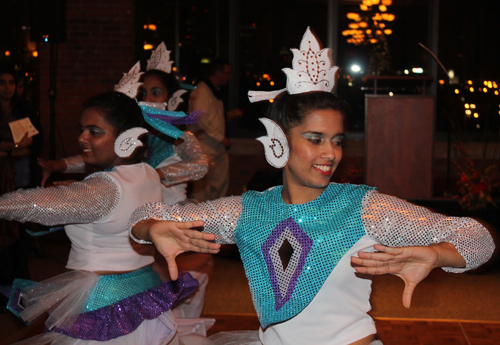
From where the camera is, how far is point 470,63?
821cm

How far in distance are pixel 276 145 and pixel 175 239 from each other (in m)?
0.48

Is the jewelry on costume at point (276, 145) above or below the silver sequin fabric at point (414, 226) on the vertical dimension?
above

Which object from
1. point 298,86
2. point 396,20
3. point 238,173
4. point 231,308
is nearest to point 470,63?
point 396,20

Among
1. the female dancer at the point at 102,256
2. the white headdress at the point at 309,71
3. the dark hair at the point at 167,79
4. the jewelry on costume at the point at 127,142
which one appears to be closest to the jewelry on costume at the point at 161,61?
the dark hair at the point at 167,79

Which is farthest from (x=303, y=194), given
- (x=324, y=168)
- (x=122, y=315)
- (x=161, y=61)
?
(x=161, y=61)

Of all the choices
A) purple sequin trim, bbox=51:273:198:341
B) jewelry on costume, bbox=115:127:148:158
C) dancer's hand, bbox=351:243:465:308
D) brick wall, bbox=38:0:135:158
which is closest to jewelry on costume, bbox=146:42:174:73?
jewelry on costume, bbox=115:127:148:158

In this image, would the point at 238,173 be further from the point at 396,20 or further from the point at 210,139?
the point at 396,20

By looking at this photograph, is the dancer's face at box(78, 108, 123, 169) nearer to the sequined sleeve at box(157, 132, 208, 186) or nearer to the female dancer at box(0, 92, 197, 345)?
the female dancer at box(0, 92, 197, 345)

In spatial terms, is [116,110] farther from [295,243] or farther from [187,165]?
[295,243]

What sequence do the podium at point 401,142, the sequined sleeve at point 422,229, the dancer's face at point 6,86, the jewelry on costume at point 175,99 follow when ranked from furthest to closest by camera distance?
the podium at point 401,142
the dancer's face at point 6,86
the jewelry on costume at point 175,99
the sequined sleeve at point 422,229

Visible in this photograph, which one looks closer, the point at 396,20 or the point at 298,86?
the point at 298,86

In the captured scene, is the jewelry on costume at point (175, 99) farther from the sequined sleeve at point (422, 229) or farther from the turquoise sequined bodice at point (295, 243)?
the sequined sleeve at point (422, 229)

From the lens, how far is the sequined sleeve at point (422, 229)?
5.79 ft

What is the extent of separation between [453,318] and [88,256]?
2961 mm
